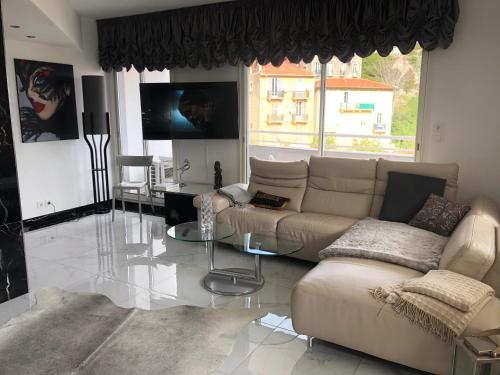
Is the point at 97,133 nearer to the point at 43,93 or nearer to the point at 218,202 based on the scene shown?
the point at 43,93

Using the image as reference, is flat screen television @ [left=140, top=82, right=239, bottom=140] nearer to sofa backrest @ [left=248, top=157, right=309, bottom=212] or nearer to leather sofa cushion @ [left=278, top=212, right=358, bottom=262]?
sofa backrest @ [left=248, top=157, right=309, bottom=212]

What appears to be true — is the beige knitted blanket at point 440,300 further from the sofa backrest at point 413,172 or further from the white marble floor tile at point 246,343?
the sofa backrest at point 413,172

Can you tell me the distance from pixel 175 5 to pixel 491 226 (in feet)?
13.0

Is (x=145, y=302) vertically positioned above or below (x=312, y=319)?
below

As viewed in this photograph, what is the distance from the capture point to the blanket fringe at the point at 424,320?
218 cm

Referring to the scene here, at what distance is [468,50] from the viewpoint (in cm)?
376

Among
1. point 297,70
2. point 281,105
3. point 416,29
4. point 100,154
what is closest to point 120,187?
point 100,154

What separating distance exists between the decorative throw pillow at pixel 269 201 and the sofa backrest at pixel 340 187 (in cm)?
23

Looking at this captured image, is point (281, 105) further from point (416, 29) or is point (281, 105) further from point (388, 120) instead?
point (416, 29)

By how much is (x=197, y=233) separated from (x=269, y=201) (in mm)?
1033

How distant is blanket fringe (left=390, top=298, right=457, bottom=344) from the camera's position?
218cm

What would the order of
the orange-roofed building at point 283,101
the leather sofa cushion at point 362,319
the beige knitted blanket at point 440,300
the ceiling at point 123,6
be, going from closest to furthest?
the beige knitted blanket at point 440,300 < the leather sofa cushion at point 362,319 < the ceiling at point 123,6 < the orange-roofed building at point 283,101

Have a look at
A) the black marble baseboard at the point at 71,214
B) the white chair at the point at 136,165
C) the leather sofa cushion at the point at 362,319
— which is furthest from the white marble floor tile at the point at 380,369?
the black marble baseboard at the point at 71,214

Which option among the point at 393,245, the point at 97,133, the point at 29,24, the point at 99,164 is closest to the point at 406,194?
the point at 393,245
